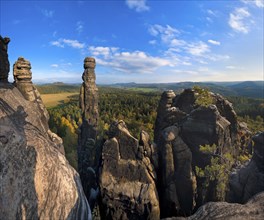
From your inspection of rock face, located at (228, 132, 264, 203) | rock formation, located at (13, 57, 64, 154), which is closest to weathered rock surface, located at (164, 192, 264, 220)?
rock face, located at (228, 132, 264, 203)

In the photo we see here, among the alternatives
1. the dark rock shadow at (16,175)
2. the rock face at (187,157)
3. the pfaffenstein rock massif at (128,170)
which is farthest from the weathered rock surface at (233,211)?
the rock face at (187,157)

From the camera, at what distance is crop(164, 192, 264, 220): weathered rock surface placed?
10.5m

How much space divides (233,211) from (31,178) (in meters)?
10.6

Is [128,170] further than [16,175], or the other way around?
[128,170]

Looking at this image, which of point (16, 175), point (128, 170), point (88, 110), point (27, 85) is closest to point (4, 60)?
point (27, 85)

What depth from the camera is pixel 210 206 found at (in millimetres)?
12172

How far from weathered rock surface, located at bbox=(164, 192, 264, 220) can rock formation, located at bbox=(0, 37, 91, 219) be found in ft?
24.6

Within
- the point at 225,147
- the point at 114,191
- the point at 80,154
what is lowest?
the point at 80,154

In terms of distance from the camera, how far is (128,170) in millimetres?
26984

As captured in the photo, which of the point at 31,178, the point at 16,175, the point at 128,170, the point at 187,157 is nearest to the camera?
the point at 16,175

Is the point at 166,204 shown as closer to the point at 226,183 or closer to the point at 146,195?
the point at 146,195

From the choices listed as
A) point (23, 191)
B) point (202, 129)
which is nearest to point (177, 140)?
point (202, 129)

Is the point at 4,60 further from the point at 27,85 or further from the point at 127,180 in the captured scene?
the point at 127,180

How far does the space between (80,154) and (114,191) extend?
3191 cm
